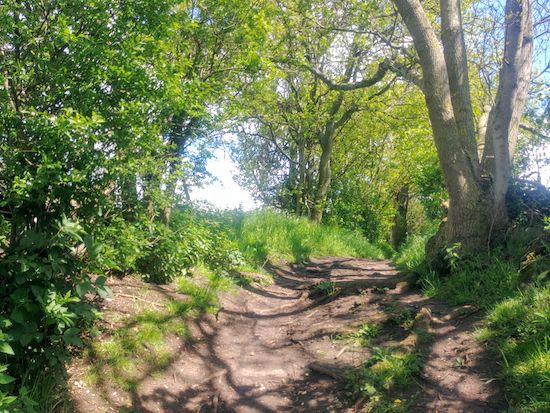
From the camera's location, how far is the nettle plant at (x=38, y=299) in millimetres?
2824

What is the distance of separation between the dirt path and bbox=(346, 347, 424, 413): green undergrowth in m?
0.08

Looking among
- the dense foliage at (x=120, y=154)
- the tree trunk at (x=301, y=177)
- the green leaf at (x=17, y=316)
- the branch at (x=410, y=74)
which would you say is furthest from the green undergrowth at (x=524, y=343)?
the tree trunk at (x=301, y=177)

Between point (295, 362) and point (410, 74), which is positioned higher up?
point (410, 74)

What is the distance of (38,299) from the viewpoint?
2795 millimetres

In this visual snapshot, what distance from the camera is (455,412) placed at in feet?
10.0

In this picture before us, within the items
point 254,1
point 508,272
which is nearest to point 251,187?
point 254,1

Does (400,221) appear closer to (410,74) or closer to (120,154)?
(410,74)

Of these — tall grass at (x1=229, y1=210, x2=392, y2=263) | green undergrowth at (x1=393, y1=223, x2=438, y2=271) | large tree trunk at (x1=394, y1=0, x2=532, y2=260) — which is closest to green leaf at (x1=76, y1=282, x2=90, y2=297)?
large tree trunk at (x1=394, y1=0, x2=532, y2=260)

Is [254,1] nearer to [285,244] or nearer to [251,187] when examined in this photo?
[285,244]

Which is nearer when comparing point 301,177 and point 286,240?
point 286,240

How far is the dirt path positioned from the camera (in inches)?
133

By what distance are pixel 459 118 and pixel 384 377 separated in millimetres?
4250

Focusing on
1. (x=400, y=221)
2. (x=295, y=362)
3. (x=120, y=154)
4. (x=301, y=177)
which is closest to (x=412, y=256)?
(x=295, y=362)

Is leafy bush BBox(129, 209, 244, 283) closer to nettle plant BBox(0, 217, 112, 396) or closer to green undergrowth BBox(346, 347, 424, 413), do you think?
nettle plant BBox(0, 217, 112, 396)
